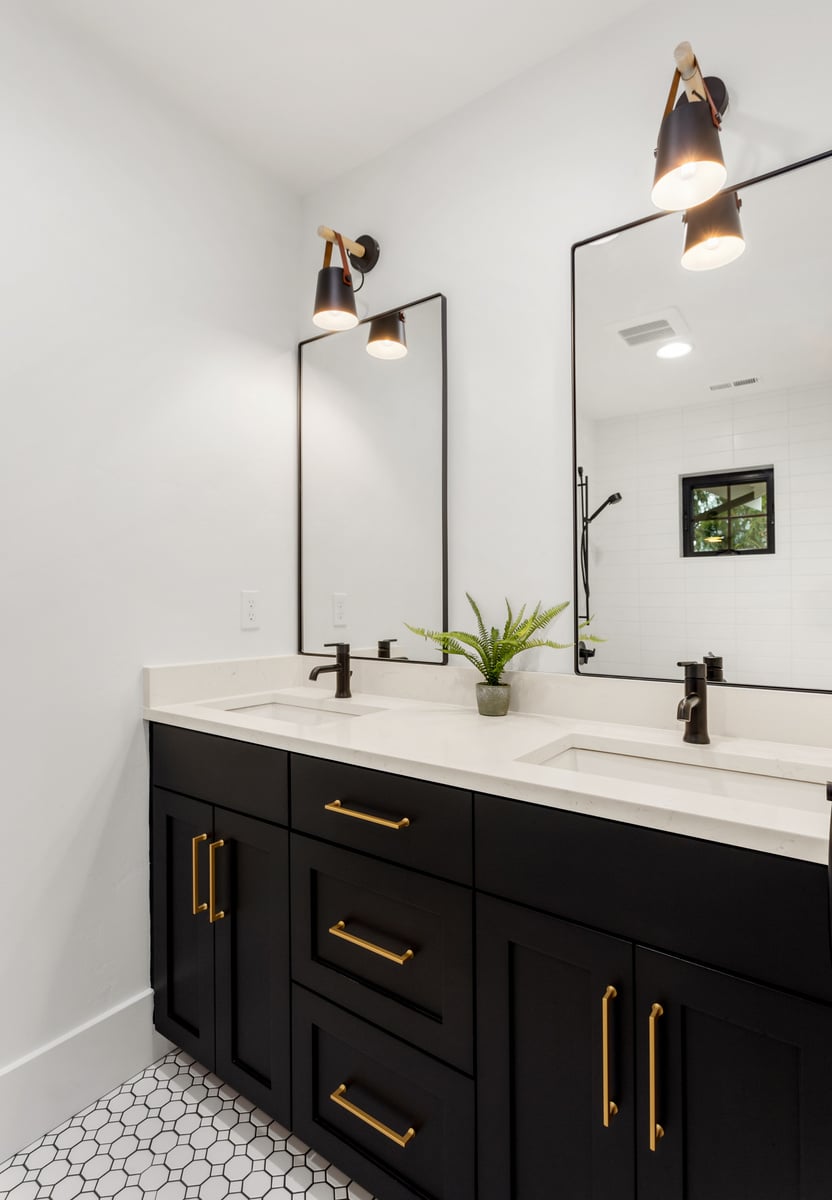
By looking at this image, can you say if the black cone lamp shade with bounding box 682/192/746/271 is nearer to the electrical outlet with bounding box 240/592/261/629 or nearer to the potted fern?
the potted fern

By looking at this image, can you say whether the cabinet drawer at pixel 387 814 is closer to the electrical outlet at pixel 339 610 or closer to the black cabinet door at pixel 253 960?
the black cabinet door at pixel 253 960

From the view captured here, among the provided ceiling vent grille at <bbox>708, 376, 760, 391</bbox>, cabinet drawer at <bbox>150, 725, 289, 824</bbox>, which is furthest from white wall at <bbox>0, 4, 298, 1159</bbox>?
ceiling vent grille at <bbox>708, 376, 760, 391</bbox>

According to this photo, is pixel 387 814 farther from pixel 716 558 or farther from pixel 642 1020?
pixel 716 558

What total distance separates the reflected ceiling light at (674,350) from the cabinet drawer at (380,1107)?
59.1 inches

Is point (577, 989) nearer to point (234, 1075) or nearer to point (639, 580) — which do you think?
point (639, 580)

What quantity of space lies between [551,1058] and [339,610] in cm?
136

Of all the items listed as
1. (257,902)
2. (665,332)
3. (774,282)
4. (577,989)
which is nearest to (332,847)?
(257,902)

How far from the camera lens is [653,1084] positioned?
899mm

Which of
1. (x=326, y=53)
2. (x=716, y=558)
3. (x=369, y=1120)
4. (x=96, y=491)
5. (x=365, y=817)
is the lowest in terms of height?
(x=369, y=1120)

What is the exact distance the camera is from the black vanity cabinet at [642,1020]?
2.66 ft

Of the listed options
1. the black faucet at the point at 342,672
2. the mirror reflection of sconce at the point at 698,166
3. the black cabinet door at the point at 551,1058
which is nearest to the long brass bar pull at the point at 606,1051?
the black cabinet door at the point at 551,1058

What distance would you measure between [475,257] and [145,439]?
3.38ft

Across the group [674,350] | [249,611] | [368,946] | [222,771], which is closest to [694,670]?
[674,350]

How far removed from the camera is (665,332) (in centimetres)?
147
